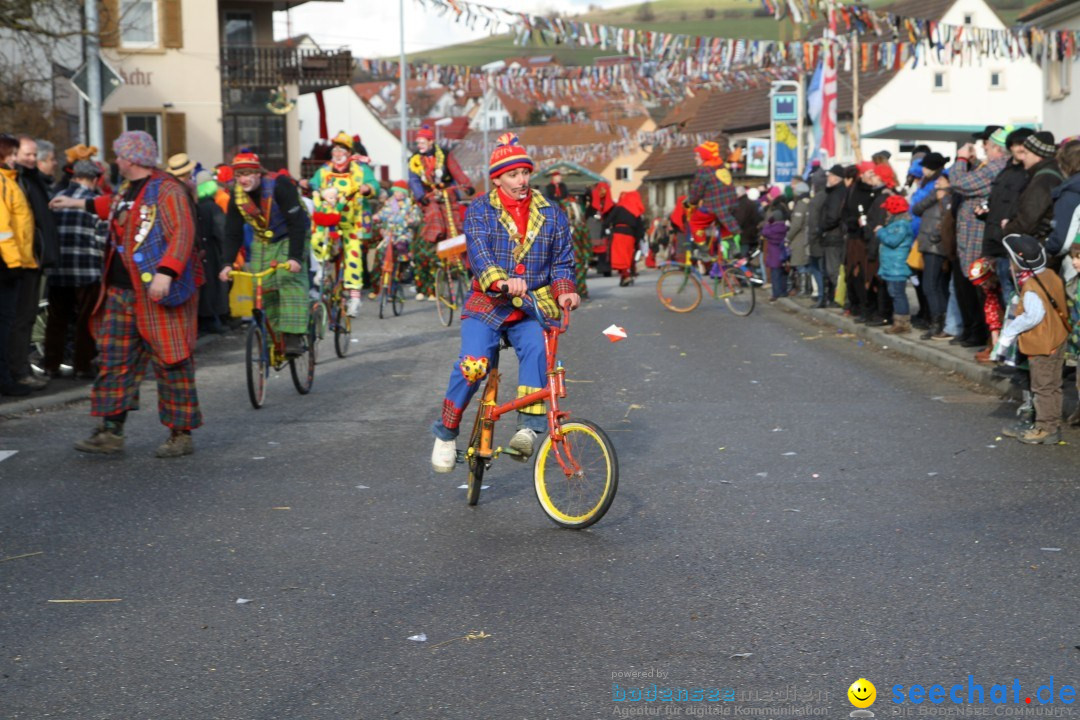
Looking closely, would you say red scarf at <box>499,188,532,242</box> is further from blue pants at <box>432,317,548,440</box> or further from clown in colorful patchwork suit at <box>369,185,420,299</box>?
clown in colorful patchwork suit at <box>369,185,420,299</box>

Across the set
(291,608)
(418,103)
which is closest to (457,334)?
(291,608)

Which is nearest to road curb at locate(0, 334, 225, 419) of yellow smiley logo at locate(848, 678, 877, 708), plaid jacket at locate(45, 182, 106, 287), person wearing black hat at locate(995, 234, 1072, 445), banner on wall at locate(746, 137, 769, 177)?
plaid jacket at locate(45, 182, 106, 287)

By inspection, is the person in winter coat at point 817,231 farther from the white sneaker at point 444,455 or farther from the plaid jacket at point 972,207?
the white sneaker at point 444,455

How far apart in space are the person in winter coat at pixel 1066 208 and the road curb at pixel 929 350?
2.13 m

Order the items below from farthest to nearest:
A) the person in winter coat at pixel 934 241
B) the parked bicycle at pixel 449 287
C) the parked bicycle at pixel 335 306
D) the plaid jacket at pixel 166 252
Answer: the parked bicycle at pixel 449 287 < the person in winter coat at pixel 934 241 < the parked bicycle at pixel 335 306 < the plaid jacket at pixel 166 252

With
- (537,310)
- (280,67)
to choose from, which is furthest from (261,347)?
(280,67)

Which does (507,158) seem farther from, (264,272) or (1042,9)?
(1042,9)

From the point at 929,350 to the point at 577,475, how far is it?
851cm

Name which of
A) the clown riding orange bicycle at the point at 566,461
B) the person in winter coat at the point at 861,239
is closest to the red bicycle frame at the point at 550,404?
the clown riding orange bicycle at the point at 566,461

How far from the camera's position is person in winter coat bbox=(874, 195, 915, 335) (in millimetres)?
16328

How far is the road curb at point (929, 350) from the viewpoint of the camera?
13.0 m

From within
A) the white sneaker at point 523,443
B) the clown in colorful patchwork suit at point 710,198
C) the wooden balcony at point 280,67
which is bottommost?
the white sneaker at point 523,443

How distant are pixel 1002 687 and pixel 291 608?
2657 mm

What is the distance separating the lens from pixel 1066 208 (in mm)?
10328
